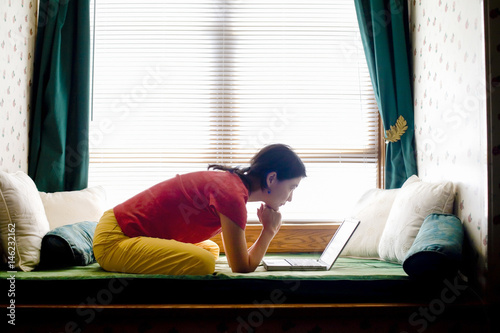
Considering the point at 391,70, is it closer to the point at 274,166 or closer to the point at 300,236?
the point at 300,236

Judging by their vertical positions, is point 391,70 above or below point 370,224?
above

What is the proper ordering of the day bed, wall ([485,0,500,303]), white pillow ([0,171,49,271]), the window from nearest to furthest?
the day bed
wall ([485,0,500,303])
white pillow ([0,171,49,271])
the window

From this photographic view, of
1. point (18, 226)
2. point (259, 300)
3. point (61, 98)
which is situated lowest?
point (259, 300)

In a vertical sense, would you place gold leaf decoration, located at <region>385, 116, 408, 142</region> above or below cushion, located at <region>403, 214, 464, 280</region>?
above

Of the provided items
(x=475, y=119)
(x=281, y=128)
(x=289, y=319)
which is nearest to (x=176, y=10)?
(x=281, y=128)

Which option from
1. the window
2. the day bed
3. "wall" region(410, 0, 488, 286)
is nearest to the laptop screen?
the day bed

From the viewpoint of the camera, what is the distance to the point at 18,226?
173cm

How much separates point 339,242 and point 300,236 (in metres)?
0.65

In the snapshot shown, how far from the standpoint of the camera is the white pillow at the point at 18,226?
1686 mm

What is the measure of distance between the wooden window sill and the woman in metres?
0.75

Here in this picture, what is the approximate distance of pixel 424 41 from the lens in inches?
93.0

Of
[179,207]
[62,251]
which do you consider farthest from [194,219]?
[62,251]

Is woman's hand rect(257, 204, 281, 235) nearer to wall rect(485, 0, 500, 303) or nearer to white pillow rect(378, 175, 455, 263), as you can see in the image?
white pillow rect(378, 175, 455, 263)

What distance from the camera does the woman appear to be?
153cm
